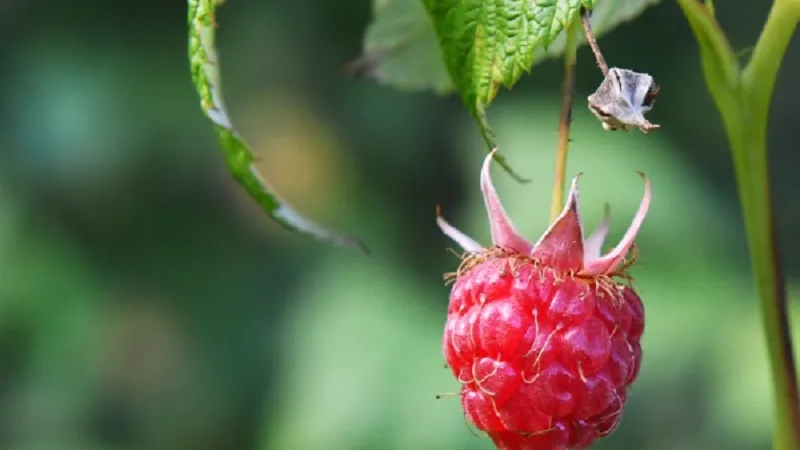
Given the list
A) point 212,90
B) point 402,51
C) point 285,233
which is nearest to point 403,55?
point 402,51

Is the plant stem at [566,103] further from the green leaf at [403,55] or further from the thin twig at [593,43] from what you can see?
the green leaf at [403,55]

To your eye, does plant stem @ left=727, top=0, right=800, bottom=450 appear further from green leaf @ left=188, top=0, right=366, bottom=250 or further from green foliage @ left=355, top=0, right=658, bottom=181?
green leaf @ left=188, top=0, right=366, bottom=250

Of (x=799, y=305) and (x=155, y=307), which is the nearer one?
(x=799, y=305)

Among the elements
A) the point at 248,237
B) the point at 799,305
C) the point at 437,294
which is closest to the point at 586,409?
the point at 799,305

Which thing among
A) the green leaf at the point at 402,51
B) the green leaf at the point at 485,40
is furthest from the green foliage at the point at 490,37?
the green leaf at the point at 402,51

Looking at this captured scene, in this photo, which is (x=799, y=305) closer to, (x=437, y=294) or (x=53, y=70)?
(x=437, y=294)

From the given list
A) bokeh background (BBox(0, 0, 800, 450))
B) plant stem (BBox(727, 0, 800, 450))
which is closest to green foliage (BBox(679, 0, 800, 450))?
plant stem (BBox(727, 0, 800, 450))

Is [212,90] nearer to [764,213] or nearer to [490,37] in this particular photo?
[490,37]
